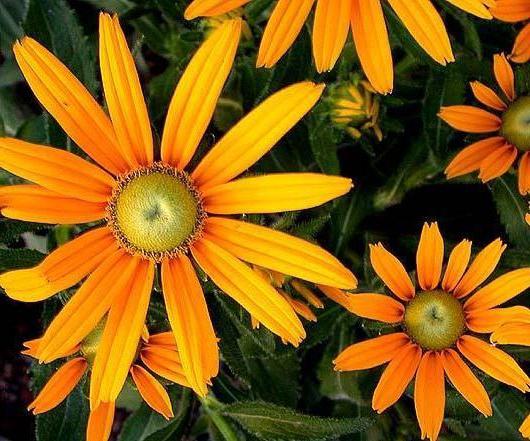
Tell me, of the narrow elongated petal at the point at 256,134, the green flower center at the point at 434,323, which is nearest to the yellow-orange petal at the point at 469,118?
the green flower center at the point at 434,323

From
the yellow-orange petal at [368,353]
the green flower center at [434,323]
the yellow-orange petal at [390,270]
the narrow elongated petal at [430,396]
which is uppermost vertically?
the yellow-orange petal at [390,270]

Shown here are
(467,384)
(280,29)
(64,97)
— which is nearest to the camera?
(64,97)

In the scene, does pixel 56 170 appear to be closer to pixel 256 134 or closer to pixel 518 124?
pixel 256 134

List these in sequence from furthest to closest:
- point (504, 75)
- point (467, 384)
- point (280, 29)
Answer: point (504, 75) → point (467, 384) → point (280, 29)

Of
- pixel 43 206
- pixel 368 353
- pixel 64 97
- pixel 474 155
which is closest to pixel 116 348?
→ pixel 43 206

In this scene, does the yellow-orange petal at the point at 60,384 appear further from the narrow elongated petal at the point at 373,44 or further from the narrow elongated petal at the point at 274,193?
the narrow elongated petal at the point at 373,44

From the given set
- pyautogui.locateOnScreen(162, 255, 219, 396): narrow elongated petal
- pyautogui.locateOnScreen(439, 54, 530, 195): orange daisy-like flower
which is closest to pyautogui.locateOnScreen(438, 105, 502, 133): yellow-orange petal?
pyautogui.locateOnScreen(439, 54, 530, 195): orange daisy-like flower

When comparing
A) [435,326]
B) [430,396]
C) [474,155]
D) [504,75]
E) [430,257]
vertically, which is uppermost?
[504,75]

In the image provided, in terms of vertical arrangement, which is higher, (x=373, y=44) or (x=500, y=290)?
(x=373, y=44)
